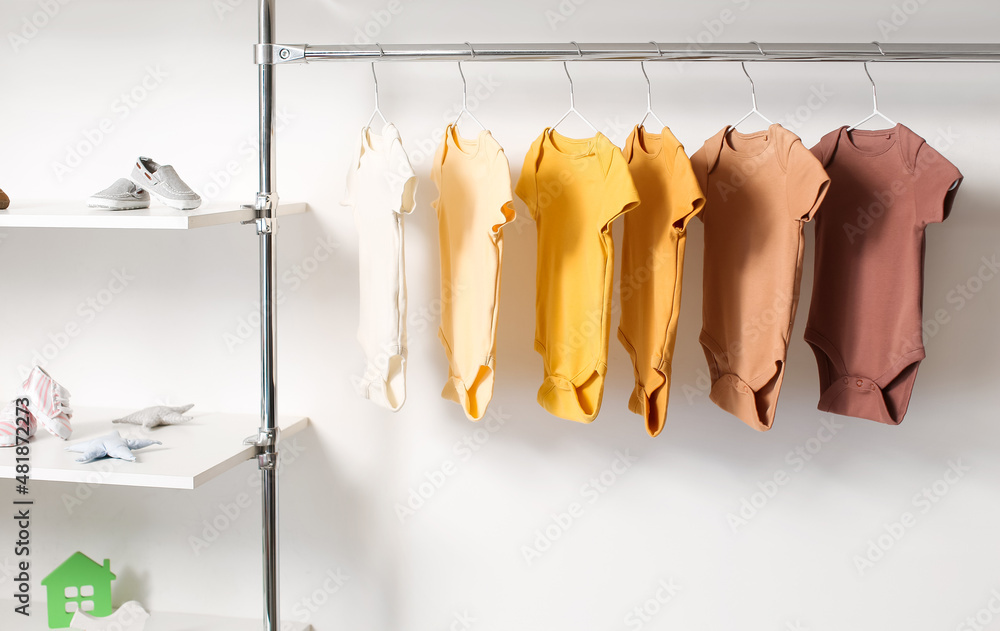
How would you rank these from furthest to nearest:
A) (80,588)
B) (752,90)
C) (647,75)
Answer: (80,588), (647,75), (752,90)

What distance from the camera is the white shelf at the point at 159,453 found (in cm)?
138

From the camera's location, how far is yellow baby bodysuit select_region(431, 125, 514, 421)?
1.37m

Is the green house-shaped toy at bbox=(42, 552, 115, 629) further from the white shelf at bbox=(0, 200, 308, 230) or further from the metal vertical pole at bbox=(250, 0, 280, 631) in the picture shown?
the white shelf at bbox=(0, 200, 308, 230)

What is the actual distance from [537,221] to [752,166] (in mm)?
395

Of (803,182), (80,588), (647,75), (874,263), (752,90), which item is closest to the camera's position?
(803,182)

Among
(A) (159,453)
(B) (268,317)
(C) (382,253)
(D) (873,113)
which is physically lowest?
(A) (159,453)

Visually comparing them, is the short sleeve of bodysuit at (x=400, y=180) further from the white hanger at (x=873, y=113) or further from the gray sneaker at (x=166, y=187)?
the white hanger at (x=873, y=113)

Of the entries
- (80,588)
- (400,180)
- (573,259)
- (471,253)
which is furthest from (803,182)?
(80,588)

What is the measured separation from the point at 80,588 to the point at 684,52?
68.7 inches

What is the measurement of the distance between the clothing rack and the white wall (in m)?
0.21

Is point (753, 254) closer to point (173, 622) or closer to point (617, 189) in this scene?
point (617, 189)

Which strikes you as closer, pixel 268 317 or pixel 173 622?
pixel 268 317

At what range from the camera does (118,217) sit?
1.29 m

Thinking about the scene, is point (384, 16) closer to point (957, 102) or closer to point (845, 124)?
point (845, 124)
